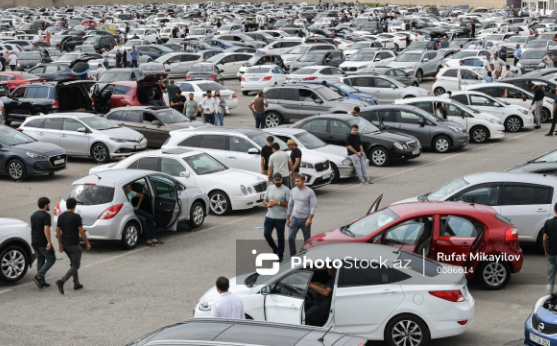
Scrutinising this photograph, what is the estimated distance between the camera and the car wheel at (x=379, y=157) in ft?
74.6

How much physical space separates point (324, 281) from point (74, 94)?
20321 mm

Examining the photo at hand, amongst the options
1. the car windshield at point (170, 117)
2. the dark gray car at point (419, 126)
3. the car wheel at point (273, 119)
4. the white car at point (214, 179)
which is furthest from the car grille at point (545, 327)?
the car wheel at point (273, 119)

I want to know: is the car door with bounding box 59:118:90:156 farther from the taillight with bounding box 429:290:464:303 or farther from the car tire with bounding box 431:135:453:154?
the taillight with bounding box 429:290:464:303

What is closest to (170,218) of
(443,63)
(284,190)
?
(284,190)

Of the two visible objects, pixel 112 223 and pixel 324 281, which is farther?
pixel 112 223

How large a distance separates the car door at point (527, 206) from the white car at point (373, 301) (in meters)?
4.57

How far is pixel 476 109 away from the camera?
27.7 meters

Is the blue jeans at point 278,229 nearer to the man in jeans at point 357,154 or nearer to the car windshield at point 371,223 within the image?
the car windshield at point 371,223

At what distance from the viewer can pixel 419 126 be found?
2475cm

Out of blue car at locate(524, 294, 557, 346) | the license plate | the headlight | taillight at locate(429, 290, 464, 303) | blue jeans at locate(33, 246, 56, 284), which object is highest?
taillight at locate(429, 290, 464, 303)

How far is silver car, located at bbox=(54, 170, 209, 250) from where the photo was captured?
1486 cm

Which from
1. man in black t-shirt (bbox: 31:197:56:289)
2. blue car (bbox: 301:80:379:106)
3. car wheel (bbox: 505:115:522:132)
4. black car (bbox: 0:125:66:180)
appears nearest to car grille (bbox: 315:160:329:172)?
black car (bbox: 0:125:66:180)

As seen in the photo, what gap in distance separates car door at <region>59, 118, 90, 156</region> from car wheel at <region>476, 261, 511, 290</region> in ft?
47.9

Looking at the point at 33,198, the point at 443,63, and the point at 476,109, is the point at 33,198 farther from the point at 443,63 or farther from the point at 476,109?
the point at 443,63
